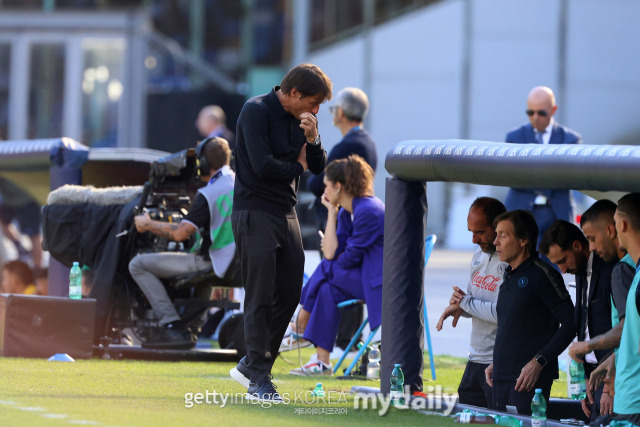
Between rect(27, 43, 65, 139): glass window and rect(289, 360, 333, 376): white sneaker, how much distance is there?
494 inches

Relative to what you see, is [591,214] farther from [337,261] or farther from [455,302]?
[337,261]

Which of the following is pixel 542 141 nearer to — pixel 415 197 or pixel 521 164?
pixel 415 197

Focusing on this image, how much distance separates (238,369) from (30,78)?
1490cm

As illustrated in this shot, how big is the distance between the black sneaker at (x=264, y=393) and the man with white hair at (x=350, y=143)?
11.4ft

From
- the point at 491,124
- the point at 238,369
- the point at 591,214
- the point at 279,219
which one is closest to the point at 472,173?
the point at 591,214

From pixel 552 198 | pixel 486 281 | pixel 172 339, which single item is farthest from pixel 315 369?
pixel 486 281

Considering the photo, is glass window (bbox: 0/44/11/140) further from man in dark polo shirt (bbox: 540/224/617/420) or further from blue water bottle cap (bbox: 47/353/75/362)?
man in dark polo shirt (bbox: 540/224/617/420)

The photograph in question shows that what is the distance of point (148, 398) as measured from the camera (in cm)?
710

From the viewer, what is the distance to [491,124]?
85.3ft

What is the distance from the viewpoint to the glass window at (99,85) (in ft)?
69.6

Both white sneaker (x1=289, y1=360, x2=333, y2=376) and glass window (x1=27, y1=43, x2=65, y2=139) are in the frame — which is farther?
glass window (x1=27, y1=43, x2=65, y2=139)

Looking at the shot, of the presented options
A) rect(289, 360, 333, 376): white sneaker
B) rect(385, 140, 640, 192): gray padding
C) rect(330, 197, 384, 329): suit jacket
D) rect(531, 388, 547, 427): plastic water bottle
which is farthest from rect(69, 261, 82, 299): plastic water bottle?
rect(531, 388, 547, 427): plastic water bottle

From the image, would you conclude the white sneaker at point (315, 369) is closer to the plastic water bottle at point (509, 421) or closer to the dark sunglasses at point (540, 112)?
the dark sunglasses at point (540, 112)

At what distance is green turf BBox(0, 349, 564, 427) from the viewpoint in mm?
6172
